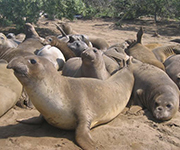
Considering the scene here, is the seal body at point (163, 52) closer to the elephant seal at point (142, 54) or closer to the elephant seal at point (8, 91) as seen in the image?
the elephant seal at point (142, 54)

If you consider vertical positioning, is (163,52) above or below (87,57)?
below

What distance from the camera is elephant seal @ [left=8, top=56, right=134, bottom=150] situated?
2861 mm

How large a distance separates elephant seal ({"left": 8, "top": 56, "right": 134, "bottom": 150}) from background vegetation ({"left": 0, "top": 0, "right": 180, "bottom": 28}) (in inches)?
285

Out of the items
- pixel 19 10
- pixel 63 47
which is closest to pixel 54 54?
pixel 63 47

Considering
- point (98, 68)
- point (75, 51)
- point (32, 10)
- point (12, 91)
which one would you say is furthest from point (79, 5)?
point (12, 91)

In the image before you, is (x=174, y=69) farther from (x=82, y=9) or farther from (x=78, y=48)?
(x=82, y=9)

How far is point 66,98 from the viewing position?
3.11 meters

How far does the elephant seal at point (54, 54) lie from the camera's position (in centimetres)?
621

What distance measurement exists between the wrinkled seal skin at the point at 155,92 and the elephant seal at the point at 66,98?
32.0 inches

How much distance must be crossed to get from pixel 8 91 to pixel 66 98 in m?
1.34

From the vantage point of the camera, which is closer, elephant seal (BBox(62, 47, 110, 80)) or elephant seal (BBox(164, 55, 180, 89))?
elephant seal (BBox(62, 47, 110, 80))

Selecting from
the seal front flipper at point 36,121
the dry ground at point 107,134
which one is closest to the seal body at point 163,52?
the dry ground at point 107,134

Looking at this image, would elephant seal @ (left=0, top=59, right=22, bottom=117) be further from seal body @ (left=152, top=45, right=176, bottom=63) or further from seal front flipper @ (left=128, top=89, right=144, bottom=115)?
seal body @ (left=152, top=45, right=176, bottom=63)

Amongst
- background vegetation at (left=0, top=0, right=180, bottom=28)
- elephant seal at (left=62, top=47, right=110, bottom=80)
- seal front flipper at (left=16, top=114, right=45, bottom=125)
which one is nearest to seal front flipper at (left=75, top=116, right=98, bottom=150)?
seal front flipper at (left=16, top=114, right=45, bottom=125)
